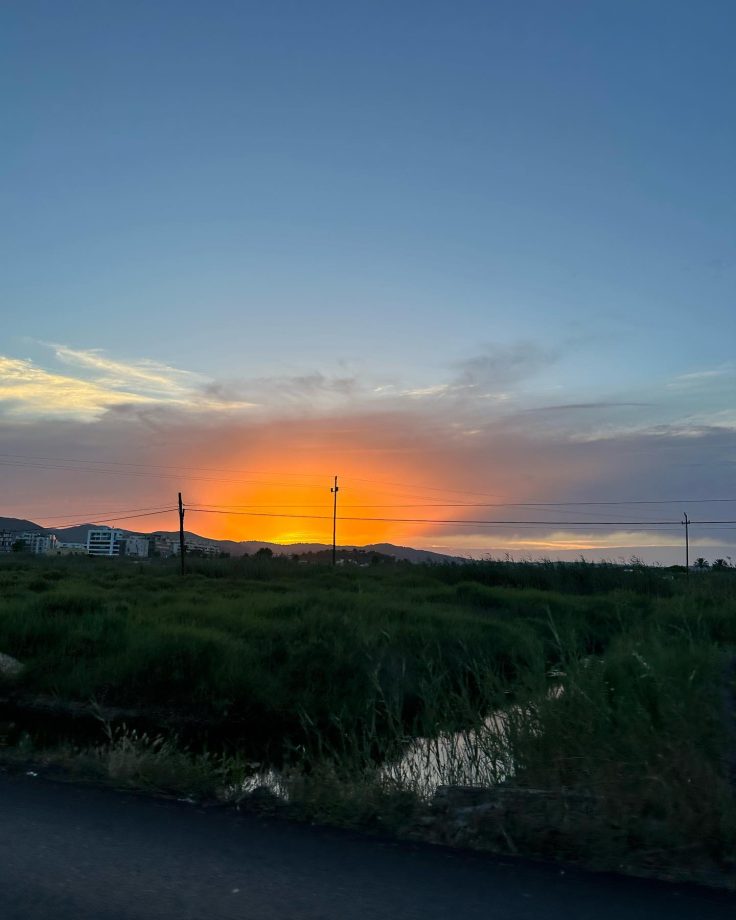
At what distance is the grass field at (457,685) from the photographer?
5.37 meters

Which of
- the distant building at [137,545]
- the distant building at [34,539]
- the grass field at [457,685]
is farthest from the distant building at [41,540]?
the grass field at [457,685]

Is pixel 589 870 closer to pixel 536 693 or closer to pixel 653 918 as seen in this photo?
pixel 653 918

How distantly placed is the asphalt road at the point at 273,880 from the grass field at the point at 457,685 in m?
0.41

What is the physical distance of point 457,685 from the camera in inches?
879

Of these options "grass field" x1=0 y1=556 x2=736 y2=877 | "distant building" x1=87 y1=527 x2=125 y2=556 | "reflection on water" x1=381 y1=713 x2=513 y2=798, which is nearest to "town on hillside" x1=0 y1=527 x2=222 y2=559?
"distant building" x1=87 y1=527 x2=125 y2=556

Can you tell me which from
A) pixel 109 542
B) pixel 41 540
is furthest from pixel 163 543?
pixel 41 540

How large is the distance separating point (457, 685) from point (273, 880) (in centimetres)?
1840

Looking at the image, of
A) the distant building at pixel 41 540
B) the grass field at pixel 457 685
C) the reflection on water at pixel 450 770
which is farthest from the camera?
the distant building at pixel 41 540

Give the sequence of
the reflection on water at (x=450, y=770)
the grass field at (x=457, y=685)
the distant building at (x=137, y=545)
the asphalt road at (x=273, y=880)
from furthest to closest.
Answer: the distant building at (x=137, y=545) → the reflection on water at (x=450, y=770) → the grass field at (x=457, y=685) → the asphalt road at (x=273, y=880)

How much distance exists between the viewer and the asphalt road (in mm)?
4129

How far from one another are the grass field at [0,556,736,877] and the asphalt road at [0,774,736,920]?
415mm

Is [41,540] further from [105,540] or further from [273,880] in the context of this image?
[273,880]

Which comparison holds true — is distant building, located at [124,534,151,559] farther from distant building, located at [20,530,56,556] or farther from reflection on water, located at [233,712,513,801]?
reflection on water, located at [233,712,513,801]

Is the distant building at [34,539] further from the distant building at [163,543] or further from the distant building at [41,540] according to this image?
the distant building at [163,543]
